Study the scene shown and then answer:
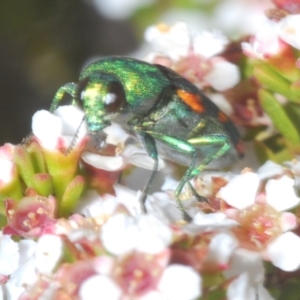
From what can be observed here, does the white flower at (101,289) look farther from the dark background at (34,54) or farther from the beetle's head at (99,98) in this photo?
the dark background at (34,54)

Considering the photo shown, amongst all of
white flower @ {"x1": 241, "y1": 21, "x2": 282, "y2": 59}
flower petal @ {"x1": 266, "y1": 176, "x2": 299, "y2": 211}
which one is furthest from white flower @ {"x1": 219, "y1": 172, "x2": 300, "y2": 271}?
white flower @ {"x1": 241, "y1": 21, "x2": 282, "y2": 59}

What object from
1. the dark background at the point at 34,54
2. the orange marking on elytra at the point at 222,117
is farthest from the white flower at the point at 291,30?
the dark background at the point at 34,54

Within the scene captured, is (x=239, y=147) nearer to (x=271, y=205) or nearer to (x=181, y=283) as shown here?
(x=271, y=205)

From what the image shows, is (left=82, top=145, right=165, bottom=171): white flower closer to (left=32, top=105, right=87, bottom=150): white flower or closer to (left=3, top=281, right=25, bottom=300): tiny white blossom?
(left=32, top=105, right=87, bottom=150): white flower

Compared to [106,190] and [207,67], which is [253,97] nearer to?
[207,67]

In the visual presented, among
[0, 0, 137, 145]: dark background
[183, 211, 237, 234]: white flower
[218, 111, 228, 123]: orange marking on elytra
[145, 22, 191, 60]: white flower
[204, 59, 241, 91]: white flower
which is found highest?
[145, 22, 191, 60]: white flower

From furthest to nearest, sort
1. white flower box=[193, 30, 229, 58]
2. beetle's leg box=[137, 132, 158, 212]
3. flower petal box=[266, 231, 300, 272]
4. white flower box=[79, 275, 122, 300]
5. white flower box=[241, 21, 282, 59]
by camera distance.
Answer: white flower box=[193, 30, 229, 58] < white flower box=[241, 21, 282, 59] < beetle's leg box=[137, 132, 158, 212] < flower petal box=[266, 231, 300, 272] < white flower box=[79, 275, 122, 300]
